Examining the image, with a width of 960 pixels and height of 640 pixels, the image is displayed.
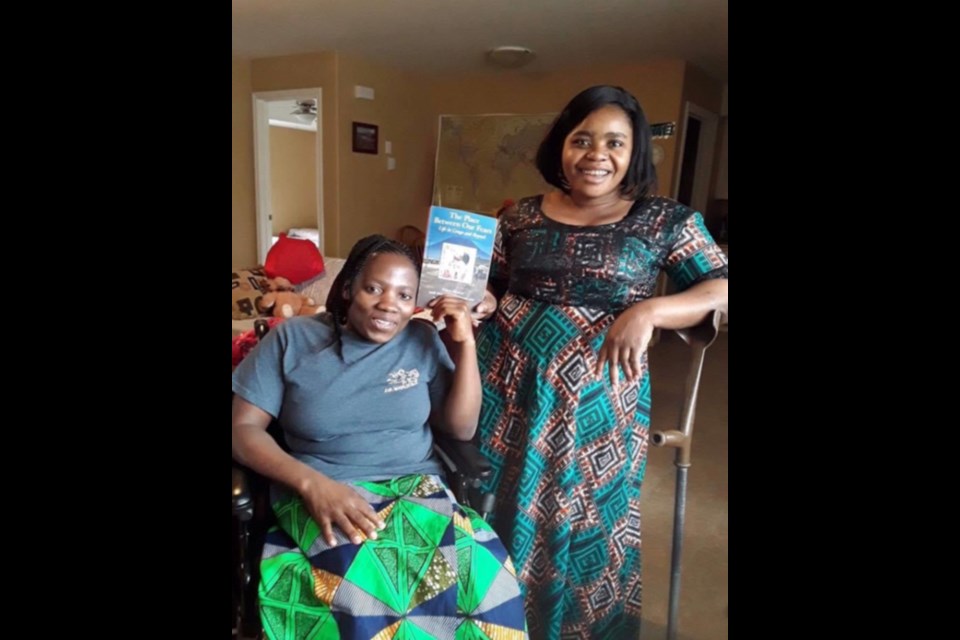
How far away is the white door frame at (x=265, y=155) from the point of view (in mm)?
783

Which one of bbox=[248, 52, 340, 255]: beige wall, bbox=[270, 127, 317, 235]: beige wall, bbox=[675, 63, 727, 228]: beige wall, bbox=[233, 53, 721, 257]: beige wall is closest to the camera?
bbox=[675, 63, 727, 228]: beige wall

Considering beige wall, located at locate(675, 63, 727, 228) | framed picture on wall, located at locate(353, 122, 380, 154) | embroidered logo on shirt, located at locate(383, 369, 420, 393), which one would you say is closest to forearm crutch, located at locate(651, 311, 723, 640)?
beige wall, located at locate(675, 63, 727, 228)

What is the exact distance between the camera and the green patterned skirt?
0.63m

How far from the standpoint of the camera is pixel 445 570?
26.0 inches

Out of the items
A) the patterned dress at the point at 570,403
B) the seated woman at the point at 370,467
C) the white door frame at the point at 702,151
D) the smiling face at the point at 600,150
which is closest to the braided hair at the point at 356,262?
the seated woman at the point at 370,467

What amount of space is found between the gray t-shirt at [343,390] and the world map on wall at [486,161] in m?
0.18

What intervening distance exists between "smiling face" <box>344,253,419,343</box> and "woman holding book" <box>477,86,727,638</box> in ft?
0.34

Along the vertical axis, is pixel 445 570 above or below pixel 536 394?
below

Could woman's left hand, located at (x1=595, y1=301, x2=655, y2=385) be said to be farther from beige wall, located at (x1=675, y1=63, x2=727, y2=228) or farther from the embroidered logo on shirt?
the embroidered logo on shirt
